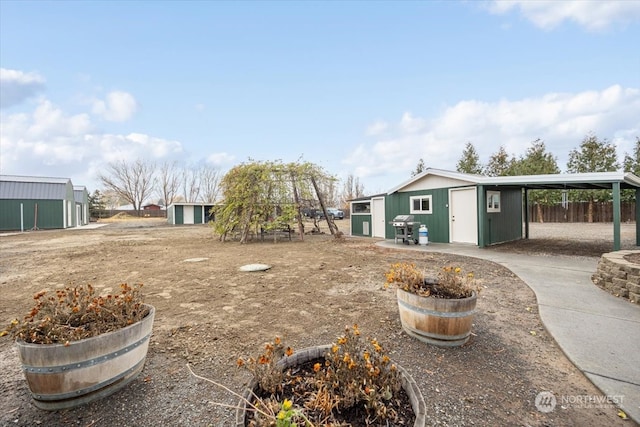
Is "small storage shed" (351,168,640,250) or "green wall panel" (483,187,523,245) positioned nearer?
"small storage shed" (351,168,640,250)

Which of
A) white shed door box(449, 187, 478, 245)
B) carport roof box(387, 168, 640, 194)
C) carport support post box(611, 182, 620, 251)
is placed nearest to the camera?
carport support post box(611, 182, 620, 251)

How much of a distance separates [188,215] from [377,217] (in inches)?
911

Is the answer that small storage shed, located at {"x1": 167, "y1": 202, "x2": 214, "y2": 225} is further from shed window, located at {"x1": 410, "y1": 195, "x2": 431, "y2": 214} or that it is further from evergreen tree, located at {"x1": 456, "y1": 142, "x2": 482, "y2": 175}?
evergreen tree, located at {"x1": 456, "y1": 142, "x2": 482, "y2": 175}

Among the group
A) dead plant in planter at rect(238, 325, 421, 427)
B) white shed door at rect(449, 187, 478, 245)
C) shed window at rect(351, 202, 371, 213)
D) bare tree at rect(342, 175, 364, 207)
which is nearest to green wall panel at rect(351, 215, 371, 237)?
shed window at rect(351, 202, 371, 213)

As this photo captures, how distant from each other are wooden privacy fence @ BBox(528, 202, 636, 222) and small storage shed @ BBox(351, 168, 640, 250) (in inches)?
507

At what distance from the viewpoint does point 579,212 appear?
67.0ft

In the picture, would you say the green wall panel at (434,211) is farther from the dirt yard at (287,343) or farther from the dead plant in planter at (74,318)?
the dead plant in planter at (74,318)

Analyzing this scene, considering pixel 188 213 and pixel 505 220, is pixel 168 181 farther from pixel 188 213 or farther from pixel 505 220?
pixel 505 220

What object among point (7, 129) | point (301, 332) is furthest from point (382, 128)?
point (7, 129)

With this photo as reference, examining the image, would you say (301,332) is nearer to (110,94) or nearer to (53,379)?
(53,379)

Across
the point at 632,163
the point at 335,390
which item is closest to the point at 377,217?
the point at 335,390

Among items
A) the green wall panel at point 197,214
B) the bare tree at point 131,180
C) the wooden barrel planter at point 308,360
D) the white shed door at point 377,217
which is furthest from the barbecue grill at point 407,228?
the bare tree at point 131,180

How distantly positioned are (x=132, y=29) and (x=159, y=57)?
1.92m

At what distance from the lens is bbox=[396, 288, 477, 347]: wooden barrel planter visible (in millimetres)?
2473
